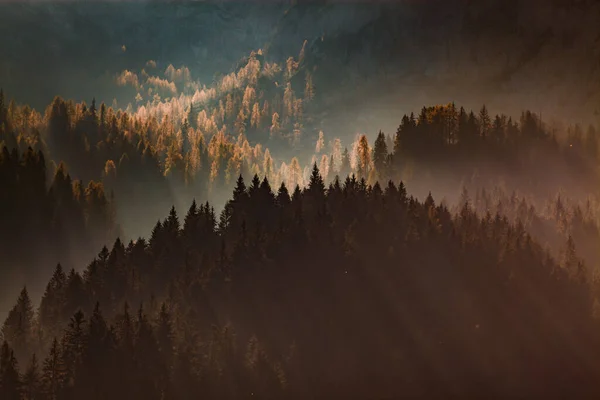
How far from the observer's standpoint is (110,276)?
95562 millimetres

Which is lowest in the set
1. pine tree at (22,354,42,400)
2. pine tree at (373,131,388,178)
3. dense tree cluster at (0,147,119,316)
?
pine tree at (22,354,42,400)

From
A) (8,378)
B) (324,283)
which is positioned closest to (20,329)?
(8,378)

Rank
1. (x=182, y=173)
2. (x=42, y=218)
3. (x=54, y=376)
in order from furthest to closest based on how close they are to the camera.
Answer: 1. (x=182, y=173)
2. (x=42, y=218)
3. (x=54, y=376)

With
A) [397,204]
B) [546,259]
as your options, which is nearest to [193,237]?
[397,204]

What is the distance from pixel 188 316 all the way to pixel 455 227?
56.4 metres

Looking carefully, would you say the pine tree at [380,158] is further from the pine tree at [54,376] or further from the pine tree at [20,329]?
the pine tree at [54,376]

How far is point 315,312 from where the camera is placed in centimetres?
9706

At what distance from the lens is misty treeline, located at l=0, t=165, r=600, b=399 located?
265 feet

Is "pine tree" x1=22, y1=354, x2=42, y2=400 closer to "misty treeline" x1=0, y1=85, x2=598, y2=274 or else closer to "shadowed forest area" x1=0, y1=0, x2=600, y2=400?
"shadowed forest area" x1=0, y1=0, x2=600, y2=400

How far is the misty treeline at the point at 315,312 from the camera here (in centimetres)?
8088

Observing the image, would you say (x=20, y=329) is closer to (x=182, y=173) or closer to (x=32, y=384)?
(x=32, y=384)

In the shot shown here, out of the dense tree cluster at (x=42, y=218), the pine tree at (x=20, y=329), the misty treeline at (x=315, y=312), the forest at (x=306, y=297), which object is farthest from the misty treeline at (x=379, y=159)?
the pine tree at (x=20, y=329)

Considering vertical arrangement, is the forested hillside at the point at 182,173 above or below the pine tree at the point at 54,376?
above

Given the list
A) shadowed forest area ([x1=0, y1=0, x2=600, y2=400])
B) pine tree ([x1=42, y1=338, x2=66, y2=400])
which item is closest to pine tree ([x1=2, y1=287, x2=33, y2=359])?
shadowed forest area ([x1=0, y1=0, x2=600, y2=400])
